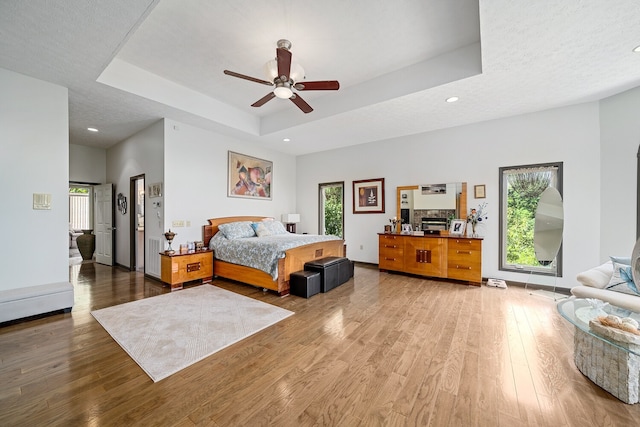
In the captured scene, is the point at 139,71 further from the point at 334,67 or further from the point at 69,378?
the point at 69,378

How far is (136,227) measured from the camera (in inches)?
212

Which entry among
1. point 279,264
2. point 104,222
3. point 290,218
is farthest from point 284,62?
point 104,222

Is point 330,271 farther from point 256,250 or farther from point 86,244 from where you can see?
point 86,244

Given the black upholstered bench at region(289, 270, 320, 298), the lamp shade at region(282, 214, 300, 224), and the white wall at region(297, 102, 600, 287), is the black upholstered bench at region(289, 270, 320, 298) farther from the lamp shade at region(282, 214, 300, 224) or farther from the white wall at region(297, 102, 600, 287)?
the lamp shade at region(282, 214, 300, 224)

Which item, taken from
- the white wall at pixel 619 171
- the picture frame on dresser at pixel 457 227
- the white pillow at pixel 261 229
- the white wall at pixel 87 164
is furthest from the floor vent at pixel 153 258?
the white wall at pixel 619 171

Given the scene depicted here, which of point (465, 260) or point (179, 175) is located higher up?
point (179, 175)

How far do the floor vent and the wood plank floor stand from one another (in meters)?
1.56

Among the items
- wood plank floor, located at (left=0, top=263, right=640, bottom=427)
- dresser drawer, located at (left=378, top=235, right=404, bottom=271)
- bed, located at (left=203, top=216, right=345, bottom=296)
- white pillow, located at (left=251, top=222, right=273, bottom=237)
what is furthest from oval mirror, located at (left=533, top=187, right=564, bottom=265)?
white pillow, located at (left=251, top=222, right=273, bottom=237)

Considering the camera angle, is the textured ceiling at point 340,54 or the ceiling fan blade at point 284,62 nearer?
the textured ceiling at point 340,54

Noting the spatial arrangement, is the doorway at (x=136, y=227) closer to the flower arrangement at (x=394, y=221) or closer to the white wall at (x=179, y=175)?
the white wall at (x=179, y=175)

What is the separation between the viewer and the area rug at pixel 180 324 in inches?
84.0

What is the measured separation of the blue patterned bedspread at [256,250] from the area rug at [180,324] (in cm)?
55

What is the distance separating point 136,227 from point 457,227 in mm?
6732

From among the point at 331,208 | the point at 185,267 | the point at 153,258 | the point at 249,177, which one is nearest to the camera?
the point at 185,267
